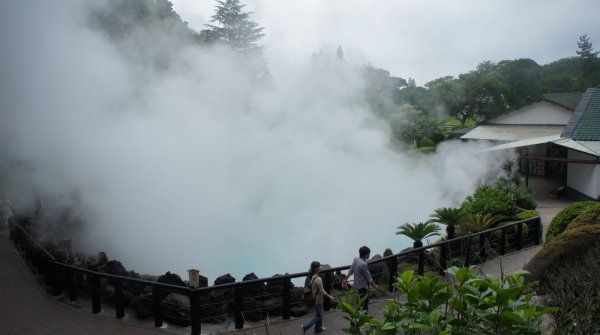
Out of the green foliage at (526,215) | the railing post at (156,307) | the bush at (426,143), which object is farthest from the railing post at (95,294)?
the bush at (426,143)

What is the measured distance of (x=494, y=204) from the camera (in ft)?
35.1

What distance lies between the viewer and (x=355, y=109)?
19.2 metres

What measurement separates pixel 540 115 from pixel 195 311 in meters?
21.2

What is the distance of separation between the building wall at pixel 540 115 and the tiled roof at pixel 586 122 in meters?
4.02

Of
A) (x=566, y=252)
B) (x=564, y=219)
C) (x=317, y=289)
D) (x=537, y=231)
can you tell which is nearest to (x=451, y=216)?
(x=537, y=231)

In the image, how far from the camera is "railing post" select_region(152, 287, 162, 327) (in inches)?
219

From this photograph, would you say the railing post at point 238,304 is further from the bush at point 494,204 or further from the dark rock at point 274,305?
the bush at point 494,204

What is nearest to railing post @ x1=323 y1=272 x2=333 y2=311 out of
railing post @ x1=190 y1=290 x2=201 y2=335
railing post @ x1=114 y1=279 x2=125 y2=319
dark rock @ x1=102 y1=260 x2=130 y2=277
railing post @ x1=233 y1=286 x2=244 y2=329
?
railing post @ x1=233 y1=286 x2=244 y2=329

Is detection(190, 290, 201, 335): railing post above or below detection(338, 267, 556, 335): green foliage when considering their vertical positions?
below

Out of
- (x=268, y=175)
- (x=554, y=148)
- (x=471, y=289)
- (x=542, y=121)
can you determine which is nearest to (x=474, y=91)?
(x=542, y=121)

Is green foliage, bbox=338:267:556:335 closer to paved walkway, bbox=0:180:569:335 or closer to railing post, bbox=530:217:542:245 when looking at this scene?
paved walkway, bbox=0:180:569:335

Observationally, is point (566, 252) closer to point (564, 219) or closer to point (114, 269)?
point (564, 219)

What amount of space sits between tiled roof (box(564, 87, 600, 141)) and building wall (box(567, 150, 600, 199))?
0.74m

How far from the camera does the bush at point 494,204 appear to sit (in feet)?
35.0
